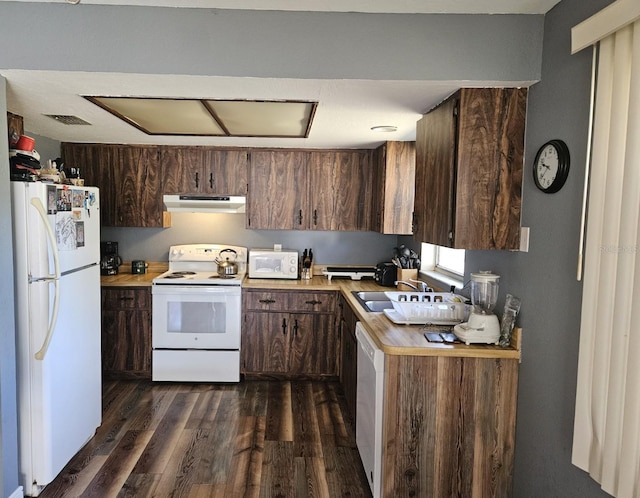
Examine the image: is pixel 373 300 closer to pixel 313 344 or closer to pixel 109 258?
pixel 313 344

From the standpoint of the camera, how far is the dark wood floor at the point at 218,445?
95.2 inches

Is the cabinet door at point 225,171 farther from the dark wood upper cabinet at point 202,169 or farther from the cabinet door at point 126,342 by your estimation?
the cabinet door at point 126,342

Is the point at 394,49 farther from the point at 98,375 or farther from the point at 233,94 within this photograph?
the point at 98,375

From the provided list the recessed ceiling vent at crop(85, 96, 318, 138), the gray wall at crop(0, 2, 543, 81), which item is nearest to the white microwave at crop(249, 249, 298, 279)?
the recessed ceiling vent at crop(85, 96, 318, 138)

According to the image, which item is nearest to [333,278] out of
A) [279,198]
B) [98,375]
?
[279,198]

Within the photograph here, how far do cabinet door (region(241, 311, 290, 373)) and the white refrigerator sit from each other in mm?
1478

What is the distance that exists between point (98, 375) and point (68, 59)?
6.51 feet

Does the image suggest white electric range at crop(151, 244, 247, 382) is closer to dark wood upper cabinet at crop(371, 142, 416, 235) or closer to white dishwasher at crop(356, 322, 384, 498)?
dark wood upper cabinet at crop(371, 142, 416, 235)

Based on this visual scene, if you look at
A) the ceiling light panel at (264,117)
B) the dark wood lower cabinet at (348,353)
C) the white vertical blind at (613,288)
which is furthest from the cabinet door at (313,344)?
the white vertical blind at (613,288)

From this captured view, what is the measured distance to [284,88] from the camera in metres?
2.14

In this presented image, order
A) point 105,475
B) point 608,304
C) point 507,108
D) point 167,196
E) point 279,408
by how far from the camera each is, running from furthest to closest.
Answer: point 167,196 < point 279,408 < point 105,475 < point 507,108 < point 608,304

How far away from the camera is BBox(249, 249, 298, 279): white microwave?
4180 millimetres

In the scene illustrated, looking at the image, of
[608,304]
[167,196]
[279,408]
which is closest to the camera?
[608,304]

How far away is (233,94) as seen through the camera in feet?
7.36
